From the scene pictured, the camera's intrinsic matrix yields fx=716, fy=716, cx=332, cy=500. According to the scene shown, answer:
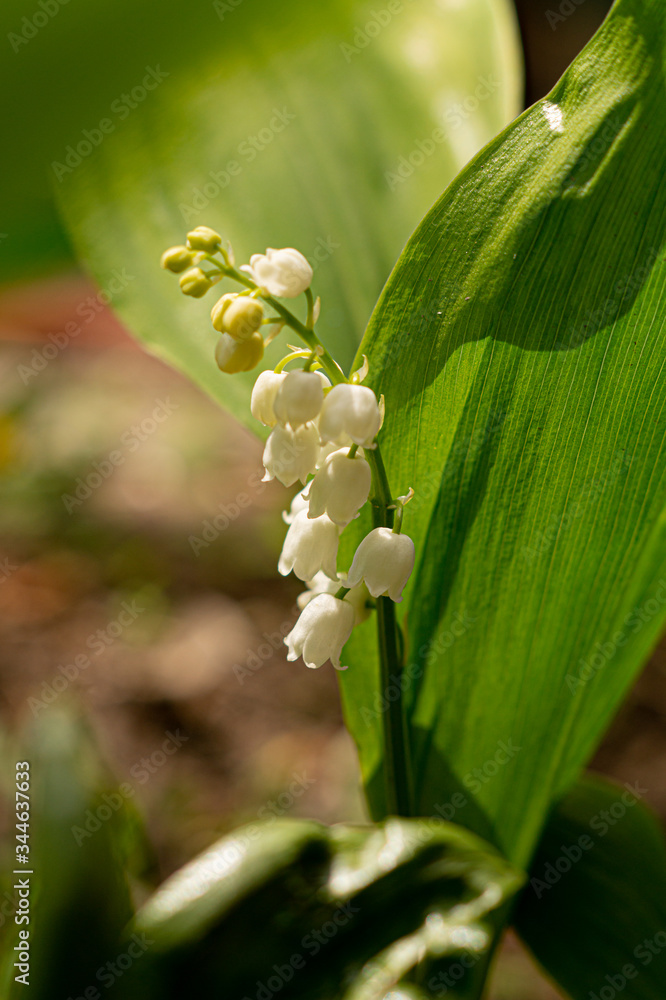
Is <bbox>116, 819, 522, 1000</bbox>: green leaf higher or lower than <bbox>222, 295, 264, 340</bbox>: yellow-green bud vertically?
lower

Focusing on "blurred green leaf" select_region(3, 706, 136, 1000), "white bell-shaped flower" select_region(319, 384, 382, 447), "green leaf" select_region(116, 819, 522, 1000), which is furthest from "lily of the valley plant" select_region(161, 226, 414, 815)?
"blurred green leaf" select_region(3, 706, 136, 1000)

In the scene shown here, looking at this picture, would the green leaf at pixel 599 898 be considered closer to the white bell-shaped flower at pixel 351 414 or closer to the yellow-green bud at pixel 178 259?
the white bell-shaped flower at pixel 351 414

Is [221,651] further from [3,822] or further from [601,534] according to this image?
[601,534]

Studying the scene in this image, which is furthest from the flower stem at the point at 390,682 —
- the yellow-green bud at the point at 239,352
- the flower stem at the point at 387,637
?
the yellow-green bud at the point at 239,352

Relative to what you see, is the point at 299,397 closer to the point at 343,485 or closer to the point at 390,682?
the point at 343,485

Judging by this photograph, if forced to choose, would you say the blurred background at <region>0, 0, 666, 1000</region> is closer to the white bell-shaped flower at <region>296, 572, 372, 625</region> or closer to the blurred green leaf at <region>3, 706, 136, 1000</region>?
the blurred green leaf at <region>3, 706, 136, 1000</region>

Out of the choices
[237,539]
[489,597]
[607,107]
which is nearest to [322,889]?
[489,597]

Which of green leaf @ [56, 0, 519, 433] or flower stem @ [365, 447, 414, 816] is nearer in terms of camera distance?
flower stem @ [365, 447, 414, 816]

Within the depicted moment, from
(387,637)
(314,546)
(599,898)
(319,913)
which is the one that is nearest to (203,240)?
(314,546)
